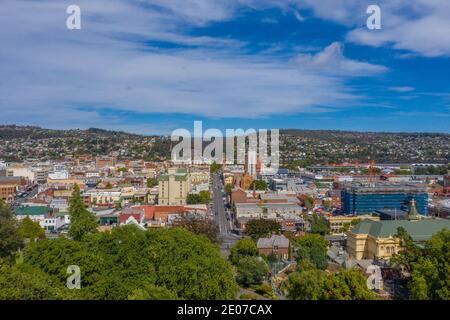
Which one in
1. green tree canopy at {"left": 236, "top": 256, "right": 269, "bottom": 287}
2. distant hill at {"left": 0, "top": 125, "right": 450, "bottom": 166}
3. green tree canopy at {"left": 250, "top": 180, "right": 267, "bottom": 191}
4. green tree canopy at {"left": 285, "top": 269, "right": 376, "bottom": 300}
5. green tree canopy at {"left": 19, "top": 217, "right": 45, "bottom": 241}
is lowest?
green tree canopy at {"left": 236, "top": 256, "right": 269, "bottom": 287}

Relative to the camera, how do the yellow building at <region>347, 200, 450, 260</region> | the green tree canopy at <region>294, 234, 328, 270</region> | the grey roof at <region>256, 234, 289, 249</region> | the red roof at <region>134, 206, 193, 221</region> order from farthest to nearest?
the red roof at <region>134, 206, 193, 221</region> < the grey roof at <region>256, 234, 289, 249</region> < the yellow building at <region>347, 200, 450, 260</region> < the green tree canopy at <region>294, 234, 328, 270</region>

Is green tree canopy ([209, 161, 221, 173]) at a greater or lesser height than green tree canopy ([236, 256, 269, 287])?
greater

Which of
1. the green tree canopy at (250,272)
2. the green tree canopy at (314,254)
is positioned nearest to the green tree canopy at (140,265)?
the green tree canopy at (250,272)

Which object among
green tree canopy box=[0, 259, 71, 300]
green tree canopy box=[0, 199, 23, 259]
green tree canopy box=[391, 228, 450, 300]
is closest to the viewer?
green tree canopy box=[0, 259, 71, 300]

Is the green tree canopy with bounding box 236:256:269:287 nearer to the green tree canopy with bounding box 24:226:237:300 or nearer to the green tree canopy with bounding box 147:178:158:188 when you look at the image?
the green tree canopy with bounding box 24:226:237:300

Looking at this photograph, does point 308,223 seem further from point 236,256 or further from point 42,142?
point 42,142

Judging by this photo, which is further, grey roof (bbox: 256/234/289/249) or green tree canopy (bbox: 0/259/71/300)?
grey roof (bbox: 256/234/289/249)

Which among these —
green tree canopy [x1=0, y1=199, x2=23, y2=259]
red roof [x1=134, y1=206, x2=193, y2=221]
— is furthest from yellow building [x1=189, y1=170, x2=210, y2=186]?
green tree canopy [x1=0, y1=199, x2=23, y2=259]

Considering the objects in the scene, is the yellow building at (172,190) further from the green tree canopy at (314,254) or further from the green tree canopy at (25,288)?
the green tree canopy at (25,288)
